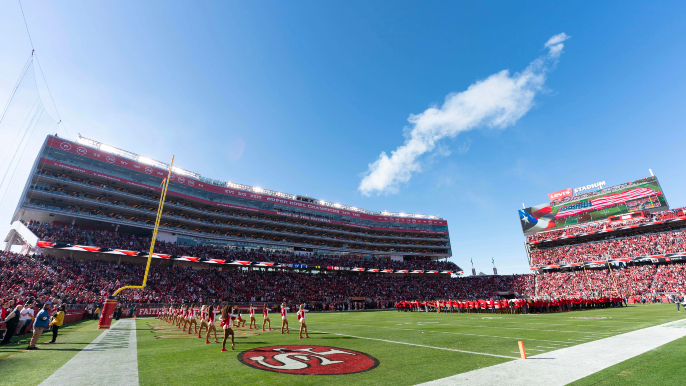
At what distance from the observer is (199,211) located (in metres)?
51.4

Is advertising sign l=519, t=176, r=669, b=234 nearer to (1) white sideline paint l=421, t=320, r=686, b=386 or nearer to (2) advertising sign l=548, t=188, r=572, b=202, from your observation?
(2) advertising sign l=548, t=188, r=572, b=202

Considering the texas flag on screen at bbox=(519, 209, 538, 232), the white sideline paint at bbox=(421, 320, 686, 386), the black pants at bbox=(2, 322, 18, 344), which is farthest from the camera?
the texas flag on screen at bbox=(519, 209, 538, 232)

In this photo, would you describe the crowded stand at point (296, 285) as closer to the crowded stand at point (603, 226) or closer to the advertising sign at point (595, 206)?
the crowded stand at point (603, 226)

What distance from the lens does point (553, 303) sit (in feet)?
89.0

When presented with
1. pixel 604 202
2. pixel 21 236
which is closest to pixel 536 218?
pixel 604 202

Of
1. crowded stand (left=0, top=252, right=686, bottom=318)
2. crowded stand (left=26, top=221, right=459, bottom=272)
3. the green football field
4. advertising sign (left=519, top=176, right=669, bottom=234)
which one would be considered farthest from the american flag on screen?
the green football field

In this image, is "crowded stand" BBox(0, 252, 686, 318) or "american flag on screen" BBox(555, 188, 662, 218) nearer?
"crowded stand" BBox(0, 252, 686, 318)

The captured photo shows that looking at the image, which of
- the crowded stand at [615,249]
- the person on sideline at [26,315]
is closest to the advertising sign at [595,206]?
the crowded stand at [615,249]

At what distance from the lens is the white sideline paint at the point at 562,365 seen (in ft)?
19.3

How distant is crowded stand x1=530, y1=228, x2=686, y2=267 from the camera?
1953 inches

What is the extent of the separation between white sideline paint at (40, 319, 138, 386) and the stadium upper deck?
41.7 metres

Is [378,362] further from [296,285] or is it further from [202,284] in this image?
[296,285]

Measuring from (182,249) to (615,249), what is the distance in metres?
76.1

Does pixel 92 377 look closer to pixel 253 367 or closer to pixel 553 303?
pixel 253 367
